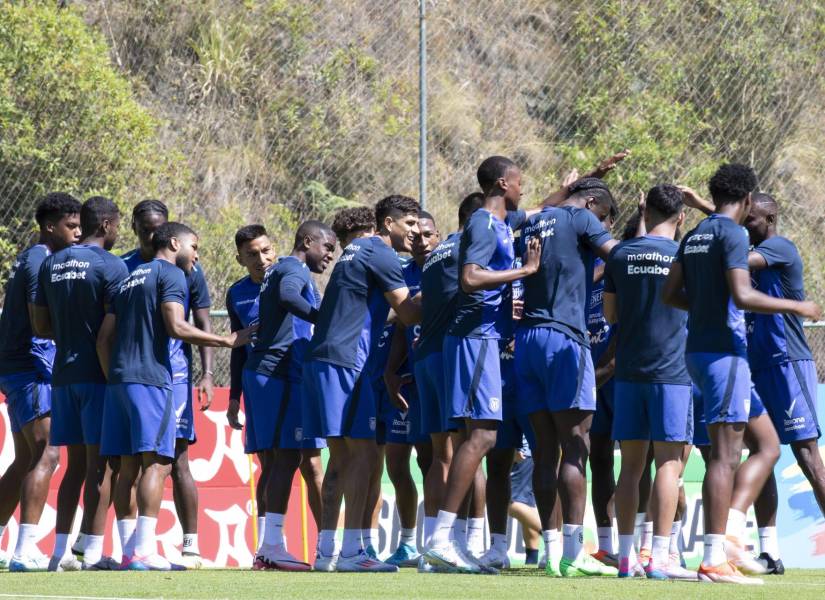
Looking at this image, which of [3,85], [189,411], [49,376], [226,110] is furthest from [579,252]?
[226,110]

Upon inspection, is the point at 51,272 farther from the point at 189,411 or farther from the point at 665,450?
the point at 665,450

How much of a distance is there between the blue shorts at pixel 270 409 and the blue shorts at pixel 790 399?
10.1 feet

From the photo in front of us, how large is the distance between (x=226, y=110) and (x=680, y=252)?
15.4 m

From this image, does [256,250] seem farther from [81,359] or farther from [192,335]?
[81,359]

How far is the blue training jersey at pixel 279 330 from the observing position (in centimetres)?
964

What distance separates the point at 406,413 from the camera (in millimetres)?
10281

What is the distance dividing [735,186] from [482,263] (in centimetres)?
151

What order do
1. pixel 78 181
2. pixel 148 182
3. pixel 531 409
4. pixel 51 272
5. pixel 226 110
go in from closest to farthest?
pixel 531 409, pixel 51 272, pixel 78 181, pixel 148 182, pixel 226 110

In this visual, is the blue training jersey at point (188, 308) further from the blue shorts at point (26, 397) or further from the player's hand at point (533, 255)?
the player's hand at point (533, 255)

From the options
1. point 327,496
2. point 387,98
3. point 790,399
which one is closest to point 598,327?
point 790,399

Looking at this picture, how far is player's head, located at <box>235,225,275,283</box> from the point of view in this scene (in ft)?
34.6

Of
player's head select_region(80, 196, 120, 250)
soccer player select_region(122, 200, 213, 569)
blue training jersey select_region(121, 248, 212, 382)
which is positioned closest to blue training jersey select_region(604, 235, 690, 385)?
soccer player select_region(122, 200, 213, 569)

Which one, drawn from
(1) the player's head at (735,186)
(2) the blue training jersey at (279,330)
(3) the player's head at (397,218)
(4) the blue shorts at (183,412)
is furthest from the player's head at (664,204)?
(4) the blue shorts at (183,412)

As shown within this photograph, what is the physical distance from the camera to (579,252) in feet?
28.3
